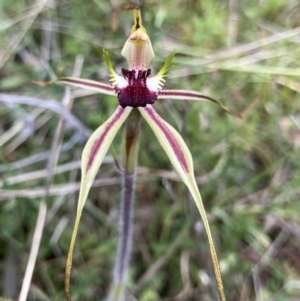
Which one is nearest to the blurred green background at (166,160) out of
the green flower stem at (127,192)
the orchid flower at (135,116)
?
the green flower stem at (127,192)

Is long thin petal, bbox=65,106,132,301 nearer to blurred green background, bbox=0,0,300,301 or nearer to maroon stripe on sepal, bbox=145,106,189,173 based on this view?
maroon stripe on sepal, bbox=145,106,189,173

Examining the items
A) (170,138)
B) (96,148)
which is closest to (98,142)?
(96,148)

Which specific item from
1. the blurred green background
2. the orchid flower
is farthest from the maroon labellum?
the blurred green background

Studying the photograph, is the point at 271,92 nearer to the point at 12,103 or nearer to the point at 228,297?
the point at 228,297

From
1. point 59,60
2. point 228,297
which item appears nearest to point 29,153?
point 59,60

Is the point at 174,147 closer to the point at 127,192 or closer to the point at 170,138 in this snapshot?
the point at 170,138
